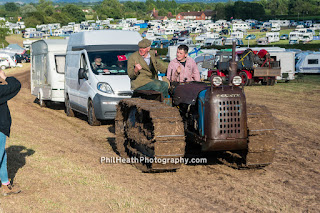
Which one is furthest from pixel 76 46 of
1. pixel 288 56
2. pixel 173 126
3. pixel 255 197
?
pixel 288 56

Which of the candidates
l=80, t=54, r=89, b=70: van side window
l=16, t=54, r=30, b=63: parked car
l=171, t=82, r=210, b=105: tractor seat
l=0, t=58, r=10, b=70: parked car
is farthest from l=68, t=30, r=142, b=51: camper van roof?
l=16, t=54, r=30, b=63: parked car

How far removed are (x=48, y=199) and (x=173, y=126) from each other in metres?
2.40

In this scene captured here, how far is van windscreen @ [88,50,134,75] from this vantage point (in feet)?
50.5

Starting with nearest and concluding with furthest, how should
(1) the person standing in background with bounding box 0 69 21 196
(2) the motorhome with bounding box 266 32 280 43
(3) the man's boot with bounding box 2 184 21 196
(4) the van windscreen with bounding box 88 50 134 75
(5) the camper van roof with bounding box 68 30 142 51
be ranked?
(1) the person standing in background with bounding box 0 69 21 196, (3) the man's boot with bounding box 2 184 21 196, (4) the van windscreen with bounding box 88 50 134 75, (5) the camper van roof with bounding box 68 30 142 51, (2) the motorhome with bounding box 266 32 280 43

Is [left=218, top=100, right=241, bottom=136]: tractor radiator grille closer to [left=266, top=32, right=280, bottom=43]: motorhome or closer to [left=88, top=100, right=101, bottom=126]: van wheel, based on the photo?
[left=88, top=100, right=101, bottom=126]: van wheel

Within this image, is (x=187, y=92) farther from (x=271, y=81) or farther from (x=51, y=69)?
(x=271, y=81)

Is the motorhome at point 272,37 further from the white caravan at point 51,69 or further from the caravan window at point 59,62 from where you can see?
the caravan window at point 59,62

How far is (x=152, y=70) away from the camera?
10828 mm

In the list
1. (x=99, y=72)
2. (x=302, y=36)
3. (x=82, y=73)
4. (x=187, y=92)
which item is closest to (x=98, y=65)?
(x=99, y=72)

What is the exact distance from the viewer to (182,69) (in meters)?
9.99

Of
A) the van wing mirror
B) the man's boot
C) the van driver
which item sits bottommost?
the man's boot

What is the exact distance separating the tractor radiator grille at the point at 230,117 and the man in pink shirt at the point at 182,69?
190 centimetres

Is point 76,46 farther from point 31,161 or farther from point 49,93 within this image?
point 31,161

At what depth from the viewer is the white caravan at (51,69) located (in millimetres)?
20062
